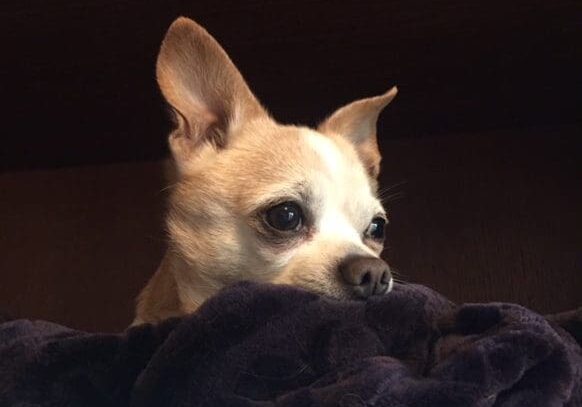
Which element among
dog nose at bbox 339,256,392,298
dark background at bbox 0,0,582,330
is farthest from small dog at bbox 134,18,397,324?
dark background at bbox 0,0,582,330

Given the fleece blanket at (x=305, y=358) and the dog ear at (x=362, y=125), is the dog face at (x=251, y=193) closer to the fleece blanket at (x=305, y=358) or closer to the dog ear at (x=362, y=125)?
the dog ear at (x=362, y=125)

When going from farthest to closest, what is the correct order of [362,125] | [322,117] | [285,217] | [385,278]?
[322,117] → [362,125] → [285,217] → [385,278]

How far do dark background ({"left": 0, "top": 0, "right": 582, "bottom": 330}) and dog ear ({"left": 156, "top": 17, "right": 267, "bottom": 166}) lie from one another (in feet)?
0.56

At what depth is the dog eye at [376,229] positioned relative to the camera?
1.15m

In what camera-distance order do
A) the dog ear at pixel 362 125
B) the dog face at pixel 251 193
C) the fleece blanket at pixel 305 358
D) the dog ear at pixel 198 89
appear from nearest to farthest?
the fleece blanket at pixel 305 358, the dog face at pixel 251 193, the dog ear at pixel 198 89, the dog ear at pixel 362 125

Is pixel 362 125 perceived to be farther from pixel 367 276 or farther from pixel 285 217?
pixel 367 276

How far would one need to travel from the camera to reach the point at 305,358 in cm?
64

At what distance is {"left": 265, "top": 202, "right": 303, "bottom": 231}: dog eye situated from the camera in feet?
3.30

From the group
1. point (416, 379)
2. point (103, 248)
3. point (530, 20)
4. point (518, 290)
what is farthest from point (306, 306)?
point (103, 248)

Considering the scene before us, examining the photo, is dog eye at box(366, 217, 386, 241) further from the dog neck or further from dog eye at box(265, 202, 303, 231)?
the dog neck

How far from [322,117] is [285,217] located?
0.66m

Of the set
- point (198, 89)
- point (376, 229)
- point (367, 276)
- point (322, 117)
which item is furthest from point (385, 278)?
point (322, 117)

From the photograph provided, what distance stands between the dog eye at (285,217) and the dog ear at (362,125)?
0.28 m

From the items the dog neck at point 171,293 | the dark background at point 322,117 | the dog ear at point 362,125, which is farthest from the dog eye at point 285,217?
the dark background at point 322,117
